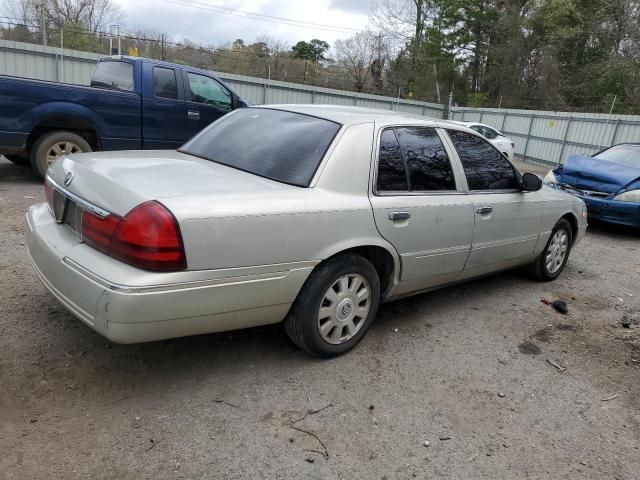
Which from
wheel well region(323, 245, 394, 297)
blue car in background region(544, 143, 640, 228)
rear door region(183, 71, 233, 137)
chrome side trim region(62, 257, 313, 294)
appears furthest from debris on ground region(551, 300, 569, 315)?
rear door region(183, 71, 233, 137)

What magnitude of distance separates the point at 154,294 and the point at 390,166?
1.79 m

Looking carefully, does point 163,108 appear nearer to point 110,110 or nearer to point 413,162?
point 110,110

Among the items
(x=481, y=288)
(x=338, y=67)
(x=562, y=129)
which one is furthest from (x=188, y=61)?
(x=481, y=288)

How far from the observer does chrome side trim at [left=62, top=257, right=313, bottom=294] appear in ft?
7.82

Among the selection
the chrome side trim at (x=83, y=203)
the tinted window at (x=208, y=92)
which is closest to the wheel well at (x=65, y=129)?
the tinted window at (x=208, y=92)

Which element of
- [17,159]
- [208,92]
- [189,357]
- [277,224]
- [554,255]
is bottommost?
[189,357]

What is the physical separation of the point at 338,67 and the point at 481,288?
33.9 meters

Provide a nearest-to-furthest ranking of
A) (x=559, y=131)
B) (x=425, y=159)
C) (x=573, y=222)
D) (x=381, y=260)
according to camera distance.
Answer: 1. (x=381, y=260)
2. (x=425, y=159)
3. (x=573, y=222)
4. (x=559, y=131)

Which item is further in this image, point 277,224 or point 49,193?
point 49,193

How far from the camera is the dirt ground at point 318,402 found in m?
2.38

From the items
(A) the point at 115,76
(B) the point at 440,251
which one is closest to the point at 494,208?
(B) the point at 440,251

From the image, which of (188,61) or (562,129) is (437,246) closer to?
(562,129)

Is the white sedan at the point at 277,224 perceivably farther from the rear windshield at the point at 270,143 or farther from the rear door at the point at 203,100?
the rear door at the point at 203,100

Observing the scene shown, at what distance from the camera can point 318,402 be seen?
2859 mm
